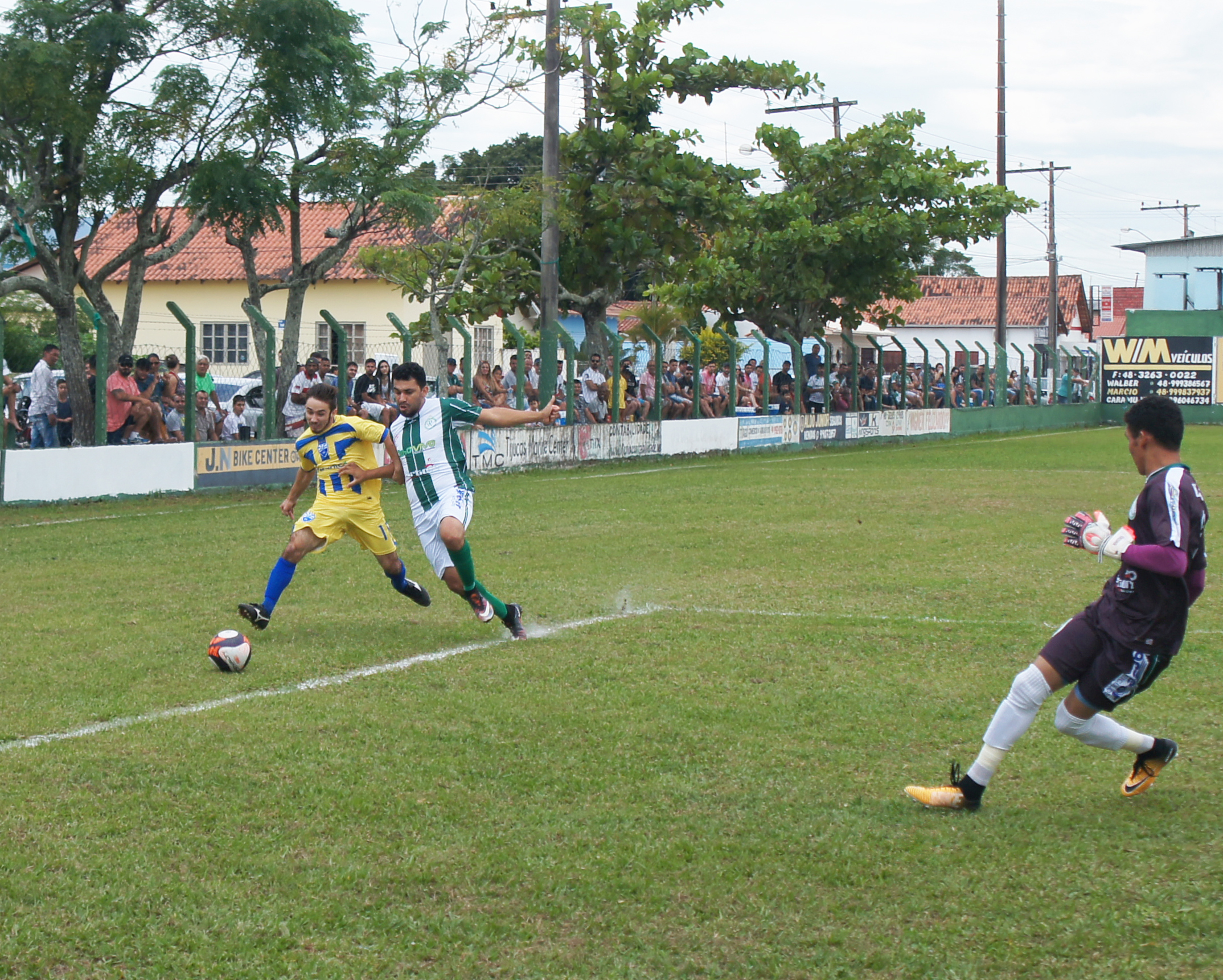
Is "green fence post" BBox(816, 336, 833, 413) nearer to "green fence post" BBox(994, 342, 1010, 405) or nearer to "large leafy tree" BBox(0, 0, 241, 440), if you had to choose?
"green fence post" BBox(994, 342, 1010, 405)

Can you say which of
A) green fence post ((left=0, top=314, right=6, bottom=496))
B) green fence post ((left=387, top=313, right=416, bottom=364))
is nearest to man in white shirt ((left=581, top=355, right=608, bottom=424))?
green fence post ((left=387, top=313, right=416, bottom=364))

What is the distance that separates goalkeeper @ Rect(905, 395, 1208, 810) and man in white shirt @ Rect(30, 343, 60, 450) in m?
14.6

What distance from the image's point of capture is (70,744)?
5.91m

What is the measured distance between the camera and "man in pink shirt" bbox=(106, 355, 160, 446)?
1709 centimetres

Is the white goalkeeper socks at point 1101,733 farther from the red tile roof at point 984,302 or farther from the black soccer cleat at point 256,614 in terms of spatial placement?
the red tile roof at point 984,302

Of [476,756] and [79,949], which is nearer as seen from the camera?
[79,949]

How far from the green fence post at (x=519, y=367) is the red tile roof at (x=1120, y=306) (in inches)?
3032

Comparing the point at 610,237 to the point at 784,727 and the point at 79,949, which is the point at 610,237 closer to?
the point at 784,727

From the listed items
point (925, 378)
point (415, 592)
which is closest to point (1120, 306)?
point (925, 378)

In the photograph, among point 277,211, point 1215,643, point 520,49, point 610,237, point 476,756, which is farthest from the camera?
point 610,237

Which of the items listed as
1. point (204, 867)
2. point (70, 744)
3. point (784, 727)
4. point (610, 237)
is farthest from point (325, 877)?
point (610, 237)

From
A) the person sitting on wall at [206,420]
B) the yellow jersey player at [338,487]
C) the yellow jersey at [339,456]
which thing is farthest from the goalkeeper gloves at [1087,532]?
the person sitting on wall at [206,420]

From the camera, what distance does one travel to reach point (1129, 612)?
491 centimetres

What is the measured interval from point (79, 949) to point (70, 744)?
7.19 feet
